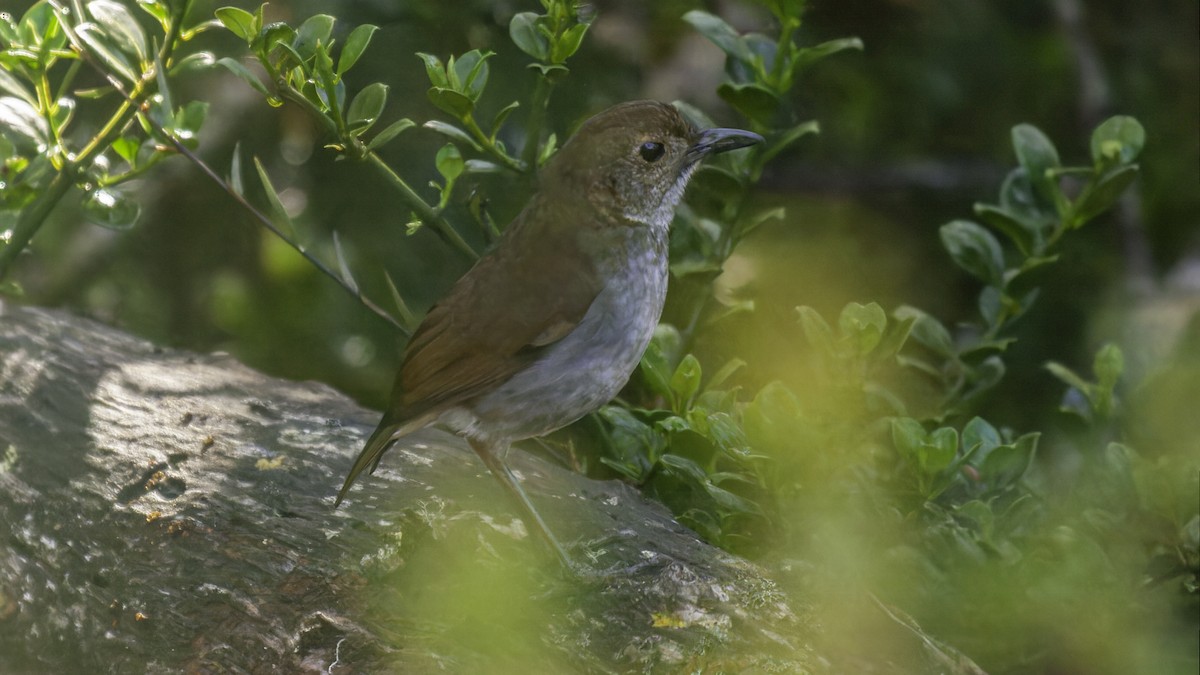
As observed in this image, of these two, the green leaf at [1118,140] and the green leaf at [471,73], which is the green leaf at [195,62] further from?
the green leaf at [1118,140]

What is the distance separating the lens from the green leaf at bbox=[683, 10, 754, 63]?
278 cm

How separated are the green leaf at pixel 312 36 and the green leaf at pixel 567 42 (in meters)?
0.41

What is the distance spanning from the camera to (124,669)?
2.05 meters

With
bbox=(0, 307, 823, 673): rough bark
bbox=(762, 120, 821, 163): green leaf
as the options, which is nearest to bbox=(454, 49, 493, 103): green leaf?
bbox=(762, 120, 821, 163): green leaf

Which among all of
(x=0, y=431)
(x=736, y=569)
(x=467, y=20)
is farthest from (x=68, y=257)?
(x=736, y=569)

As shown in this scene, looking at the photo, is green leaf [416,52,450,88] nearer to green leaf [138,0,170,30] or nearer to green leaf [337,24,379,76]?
green leaf [337,24,379,76]

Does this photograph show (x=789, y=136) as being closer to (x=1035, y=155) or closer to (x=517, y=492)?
(x=1035, y=155)

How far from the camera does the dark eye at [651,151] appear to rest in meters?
2.66

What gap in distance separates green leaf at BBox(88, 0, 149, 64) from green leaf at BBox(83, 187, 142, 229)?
1.13 feet

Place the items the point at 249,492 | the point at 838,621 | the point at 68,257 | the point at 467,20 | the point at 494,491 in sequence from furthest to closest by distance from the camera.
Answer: the point at 68,257 → the point at 467,20 → the point at 494,491 → the point at 249,492 → the point at 838,621

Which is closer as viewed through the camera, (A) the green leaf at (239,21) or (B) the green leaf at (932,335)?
(A) the green leaf at (239,21)

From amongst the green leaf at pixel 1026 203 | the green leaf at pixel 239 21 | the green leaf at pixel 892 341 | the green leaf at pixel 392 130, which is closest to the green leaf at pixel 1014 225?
the green leaf at pixel 1026 203

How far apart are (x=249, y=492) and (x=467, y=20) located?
174 centimetres

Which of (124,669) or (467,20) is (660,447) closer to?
(124,669)
